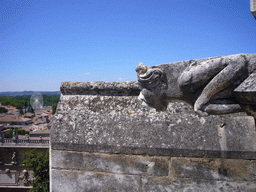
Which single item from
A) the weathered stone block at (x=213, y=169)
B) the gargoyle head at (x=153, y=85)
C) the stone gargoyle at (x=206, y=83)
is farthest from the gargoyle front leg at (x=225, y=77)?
the weathered stone block at (x=213, y=169)

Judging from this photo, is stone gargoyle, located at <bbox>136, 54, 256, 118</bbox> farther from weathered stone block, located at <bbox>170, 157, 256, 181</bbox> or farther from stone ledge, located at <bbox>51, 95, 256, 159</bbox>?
weathered stone block, located at <bbox>170, 157, 256, 181</bbox>

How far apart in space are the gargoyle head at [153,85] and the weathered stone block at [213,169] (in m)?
0.56

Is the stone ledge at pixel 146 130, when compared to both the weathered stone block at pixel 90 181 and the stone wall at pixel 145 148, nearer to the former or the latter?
the stone wall at pixel 145 148

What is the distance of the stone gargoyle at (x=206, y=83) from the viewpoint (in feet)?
5.29

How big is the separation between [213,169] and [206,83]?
779 mm

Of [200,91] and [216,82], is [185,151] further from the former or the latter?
[216,82]

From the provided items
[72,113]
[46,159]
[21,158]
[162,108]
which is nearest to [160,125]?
[162,108]

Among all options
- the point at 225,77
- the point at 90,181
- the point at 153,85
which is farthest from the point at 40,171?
the point at 225,77

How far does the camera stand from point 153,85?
1.89 metres

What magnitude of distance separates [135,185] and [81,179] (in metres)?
0.55

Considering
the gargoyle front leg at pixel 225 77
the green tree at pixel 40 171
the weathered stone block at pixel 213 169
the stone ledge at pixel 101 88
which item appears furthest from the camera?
the green tree at pixel 40 171

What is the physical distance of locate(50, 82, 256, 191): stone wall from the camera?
177cm

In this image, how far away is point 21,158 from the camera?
23.8 m

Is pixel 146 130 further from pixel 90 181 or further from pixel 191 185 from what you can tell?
pixel 90 181
